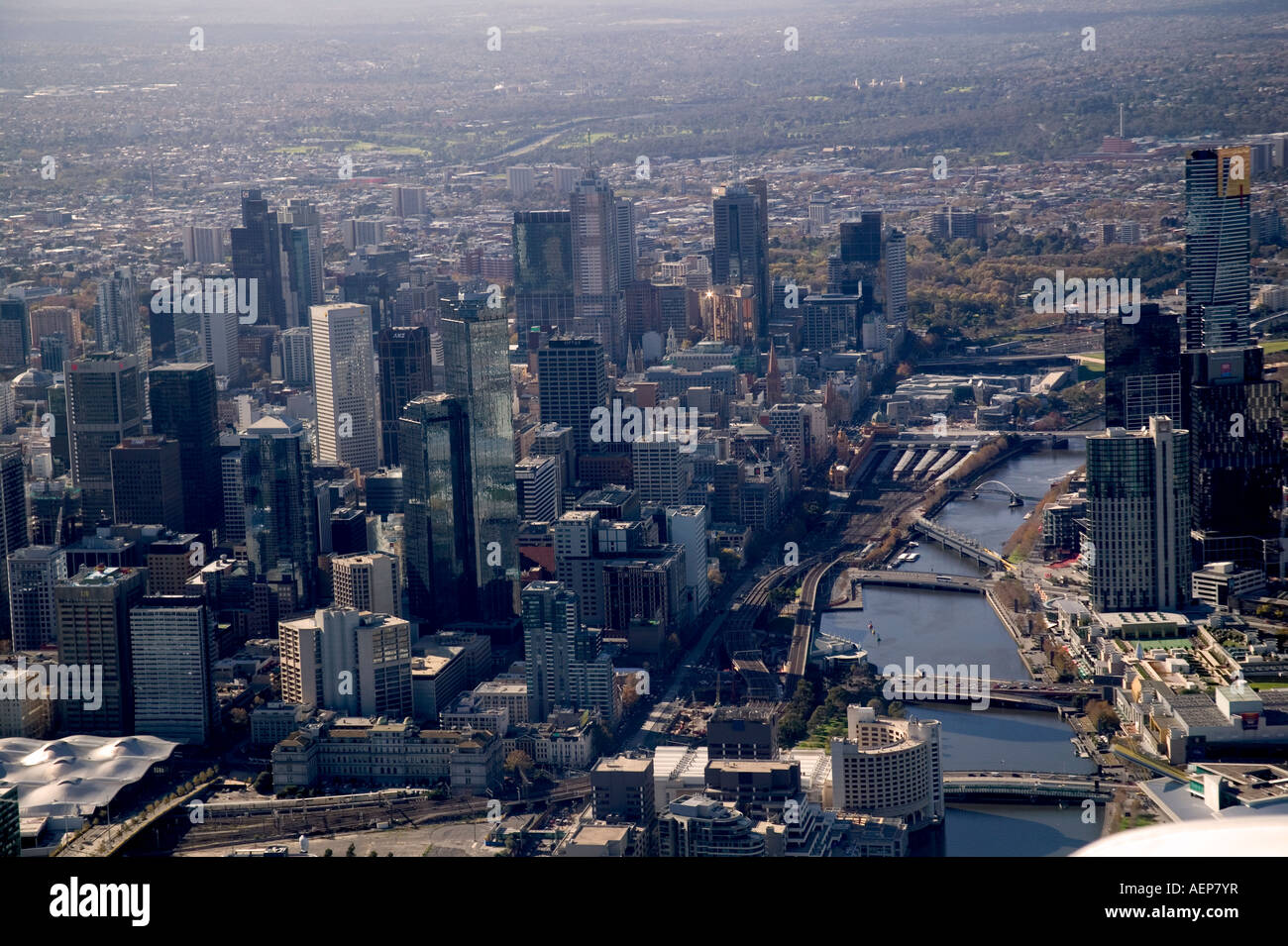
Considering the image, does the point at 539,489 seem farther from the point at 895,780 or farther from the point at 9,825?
the point at 9,825

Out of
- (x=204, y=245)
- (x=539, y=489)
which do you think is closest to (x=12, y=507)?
(x=539, y=489)

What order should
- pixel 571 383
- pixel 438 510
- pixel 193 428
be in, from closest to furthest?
pixel 438 510 → pixel 193 428 → pixel 571 383

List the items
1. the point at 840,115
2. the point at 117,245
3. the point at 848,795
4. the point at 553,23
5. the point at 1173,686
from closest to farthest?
the point at 848,795 < the point at 1173,686 < the point at 117,245 < the point at 553,23 < the point at 840,115

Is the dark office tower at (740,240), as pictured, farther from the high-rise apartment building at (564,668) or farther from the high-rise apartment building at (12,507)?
the high-rise apartment building at (564,668)

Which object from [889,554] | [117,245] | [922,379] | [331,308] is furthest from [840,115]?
[889,554]

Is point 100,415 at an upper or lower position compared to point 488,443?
upper
